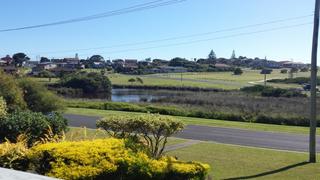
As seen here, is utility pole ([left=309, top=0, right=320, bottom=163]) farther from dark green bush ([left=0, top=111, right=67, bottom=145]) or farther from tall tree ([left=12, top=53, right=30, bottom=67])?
tall tree ([left=12, top=53, right=30, bottom=67])

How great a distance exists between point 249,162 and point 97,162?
34.3 feet

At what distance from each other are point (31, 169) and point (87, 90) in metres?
88.1

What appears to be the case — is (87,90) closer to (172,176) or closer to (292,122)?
(292,122)

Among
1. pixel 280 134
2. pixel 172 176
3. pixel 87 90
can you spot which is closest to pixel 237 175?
pixel 172 176

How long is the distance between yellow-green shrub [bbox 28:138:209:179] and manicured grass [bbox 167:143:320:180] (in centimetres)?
550

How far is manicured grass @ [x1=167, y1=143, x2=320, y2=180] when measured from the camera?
1673 cm

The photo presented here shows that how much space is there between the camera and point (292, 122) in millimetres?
39562

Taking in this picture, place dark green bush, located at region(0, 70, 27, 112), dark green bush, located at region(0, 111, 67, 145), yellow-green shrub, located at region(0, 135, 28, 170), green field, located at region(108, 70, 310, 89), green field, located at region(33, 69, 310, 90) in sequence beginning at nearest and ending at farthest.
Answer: yellow-green shrub, located at region(0, 135, 28, 170), dark green bush, located at region(0, 111, 67, 145), dark green bush, located at region(0, 70, 27, 112), green field, located at region(33, 69, 310, 90), green field, located at region(108, 70, 310, 89)

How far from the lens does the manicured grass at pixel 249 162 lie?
16.7 meters

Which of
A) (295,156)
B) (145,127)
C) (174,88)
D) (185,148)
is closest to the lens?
(145,127)

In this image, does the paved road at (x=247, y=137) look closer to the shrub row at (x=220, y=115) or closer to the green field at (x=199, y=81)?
the shrub row at (x=220, y=115)

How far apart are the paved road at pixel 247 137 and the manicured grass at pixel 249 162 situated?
2.30m

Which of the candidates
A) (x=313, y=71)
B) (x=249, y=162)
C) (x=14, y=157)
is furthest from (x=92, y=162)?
(x=313, y=71)

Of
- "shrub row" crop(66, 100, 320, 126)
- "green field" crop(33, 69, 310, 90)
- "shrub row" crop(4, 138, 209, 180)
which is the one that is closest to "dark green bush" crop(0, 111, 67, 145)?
"shrub row" crop(4, 138, 209, 180)
